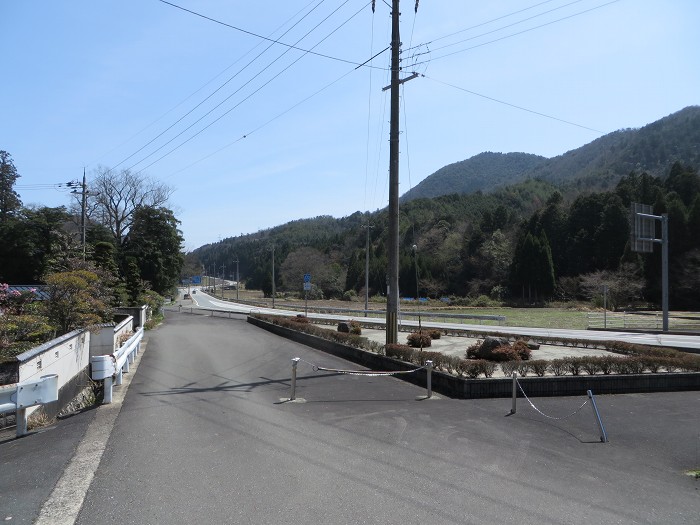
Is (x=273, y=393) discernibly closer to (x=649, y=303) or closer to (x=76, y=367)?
(x=76, y=367)

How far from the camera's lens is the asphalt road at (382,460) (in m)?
4.98

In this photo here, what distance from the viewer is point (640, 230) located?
95.9 ft

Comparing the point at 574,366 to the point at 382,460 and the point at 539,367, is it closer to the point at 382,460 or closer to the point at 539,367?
the point at 539,367

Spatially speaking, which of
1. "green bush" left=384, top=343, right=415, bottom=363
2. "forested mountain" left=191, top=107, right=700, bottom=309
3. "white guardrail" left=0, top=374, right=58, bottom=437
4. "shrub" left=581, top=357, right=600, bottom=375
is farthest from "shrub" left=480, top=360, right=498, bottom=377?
"forested mountain" left=191, top=107, right=700, bottom=309

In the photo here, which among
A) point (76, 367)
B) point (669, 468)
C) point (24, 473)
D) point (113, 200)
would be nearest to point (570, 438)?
point (669, 468)

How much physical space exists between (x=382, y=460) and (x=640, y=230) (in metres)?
27.8

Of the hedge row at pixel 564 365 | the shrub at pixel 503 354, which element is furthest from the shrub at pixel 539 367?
A: the shrub at pixel 503 354

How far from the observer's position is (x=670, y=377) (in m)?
12.1

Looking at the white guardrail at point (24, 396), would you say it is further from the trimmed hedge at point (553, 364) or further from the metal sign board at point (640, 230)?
the metal sign board at point (640, 230)

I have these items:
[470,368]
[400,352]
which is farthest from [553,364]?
[400,352]

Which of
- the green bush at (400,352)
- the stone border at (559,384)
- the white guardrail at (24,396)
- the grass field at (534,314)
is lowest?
the grass field at (534,314)

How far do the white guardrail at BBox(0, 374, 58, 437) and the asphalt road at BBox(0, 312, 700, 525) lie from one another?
0.41 metres

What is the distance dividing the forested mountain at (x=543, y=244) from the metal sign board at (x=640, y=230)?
15.1 meters

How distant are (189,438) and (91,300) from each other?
9.47 meters
